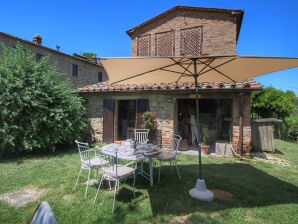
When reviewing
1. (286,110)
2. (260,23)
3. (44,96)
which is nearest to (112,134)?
(44,96)

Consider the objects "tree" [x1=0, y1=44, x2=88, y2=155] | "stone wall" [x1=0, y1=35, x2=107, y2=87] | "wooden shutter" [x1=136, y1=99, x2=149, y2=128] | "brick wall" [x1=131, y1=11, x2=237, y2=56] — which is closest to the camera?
"tree" [x1=0, y1=44, x2=88, y2=155]

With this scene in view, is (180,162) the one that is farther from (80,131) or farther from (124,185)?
(80,131)

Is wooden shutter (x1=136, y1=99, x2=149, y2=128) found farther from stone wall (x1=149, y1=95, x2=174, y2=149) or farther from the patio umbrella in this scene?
the patio umbrella

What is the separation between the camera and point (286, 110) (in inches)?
512

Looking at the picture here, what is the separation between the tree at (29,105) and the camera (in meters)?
6.60

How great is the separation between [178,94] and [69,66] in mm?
12135

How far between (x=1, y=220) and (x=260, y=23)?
1086 cm

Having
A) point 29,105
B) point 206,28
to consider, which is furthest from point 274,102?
point 29,105

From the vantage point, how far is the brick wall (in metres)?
9.80

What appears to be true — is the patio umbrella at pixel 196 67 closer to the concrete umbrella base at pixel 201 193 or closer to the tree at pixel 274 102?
the concrete umbrella base at pixel 201 193

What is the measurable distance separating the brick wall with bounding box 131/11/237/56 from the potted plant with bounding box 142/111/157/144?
14.6 feet

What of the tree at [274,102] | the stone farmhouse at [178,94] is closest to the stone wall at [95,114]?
the stone farmhouse at [178,94]

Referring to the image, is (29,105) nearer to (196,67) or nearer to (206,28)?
(196,67)

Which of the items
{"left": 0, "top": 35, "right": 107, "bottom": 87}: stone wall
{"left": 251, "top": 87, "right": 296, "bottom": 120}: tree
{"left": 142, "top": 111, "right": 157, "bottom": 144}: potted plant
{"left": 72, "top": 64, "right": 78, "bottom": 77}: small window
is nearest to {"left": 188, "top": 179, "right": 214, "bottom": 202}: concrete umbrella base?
A: {"left": 142, "top": 111, "right": 157, "bottom": 144}: potted plant
